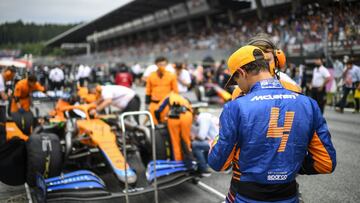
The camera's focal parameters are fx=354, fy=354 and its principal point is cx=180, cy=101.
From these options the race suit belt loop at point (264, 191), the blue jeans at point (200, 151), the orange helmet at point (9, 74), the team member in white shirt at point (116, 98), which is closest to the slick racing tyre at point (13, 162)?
the team member in white shirt at point (116, 98)

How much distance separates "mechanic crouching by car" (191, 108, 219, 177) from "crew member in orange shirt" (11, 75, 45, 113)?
3.51 metres

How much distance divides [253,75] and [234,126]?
29cm

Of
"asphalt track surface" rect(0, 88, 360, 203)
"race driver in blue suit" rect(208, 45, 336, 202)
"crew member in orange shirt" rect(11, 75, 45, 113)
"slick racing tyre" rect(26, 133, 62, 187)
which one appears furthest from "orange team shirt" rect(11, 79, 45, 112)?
"race driver in blue suit" rect(208, 45, 336, 202)

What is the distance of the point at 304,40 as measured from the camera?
44.6 ft

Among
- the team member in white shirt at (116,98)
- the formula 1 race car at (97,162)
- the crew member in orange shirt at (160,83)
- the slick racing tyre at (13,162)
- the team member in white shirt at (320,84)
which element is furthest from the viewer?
the team member in white shirt at (320,84)

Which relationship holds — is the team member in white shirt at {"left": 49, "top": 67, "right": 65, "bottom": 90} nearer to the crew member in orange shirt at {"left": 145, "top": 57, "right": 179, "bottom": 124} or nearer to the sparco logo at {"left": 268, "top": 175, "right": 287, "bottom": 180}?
the crew member in orange shirt at {"left": 145, "top": 57, "right": 179, "bottom": 124}

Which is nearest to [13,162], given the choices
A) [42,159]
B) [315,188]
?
[42,159]

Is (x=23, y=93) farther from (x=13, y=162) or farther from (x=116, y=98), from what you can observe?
(x=13, y=162)

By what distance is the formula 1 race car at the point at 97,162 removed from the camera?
12.3ft

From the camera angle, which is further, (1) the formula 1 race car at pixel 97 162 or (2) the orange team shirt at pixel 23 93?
(2) the orange team shirt at pixel 23 93

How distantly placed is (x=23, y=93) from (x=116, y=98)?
2128mm

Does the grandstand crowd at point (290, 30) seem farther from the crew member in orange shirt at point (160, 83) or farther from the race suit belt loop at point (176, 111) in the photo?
the race suit belt loop at point (176, 111)

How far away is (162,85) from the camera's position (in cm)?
671

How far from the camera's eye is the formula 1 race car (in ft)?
12.3
